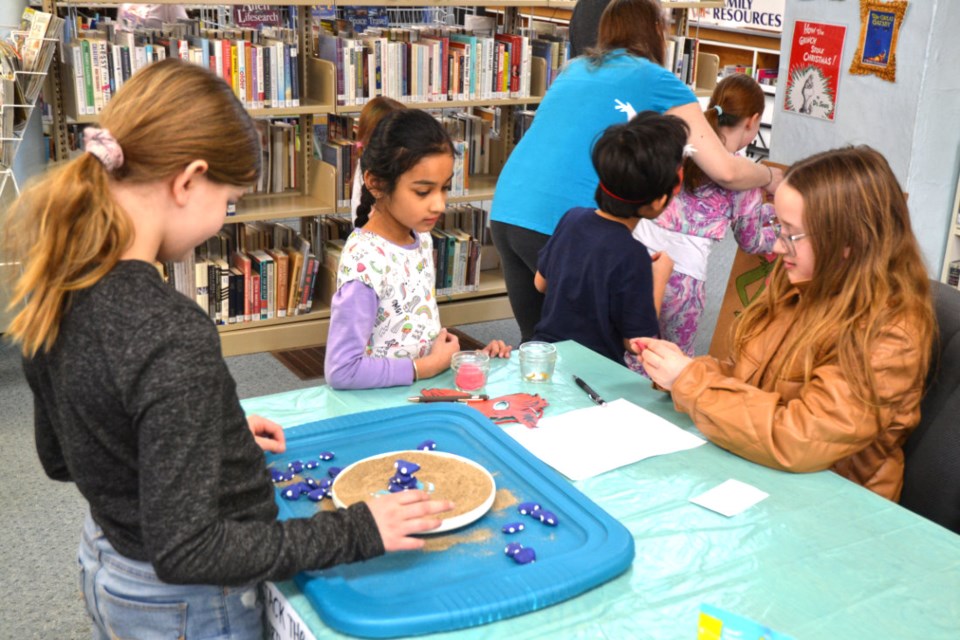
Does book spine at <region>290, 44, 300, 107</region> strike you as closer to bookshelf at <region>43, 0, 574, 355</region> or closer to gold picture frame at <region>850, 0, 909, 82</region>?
bookshelf at <region>43, 0, 574, 355</region>

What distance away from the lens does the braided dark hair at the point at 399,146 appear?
2.02 meters

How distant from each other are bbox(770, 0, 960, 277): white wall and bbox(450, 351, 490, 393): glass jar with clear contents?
2.47 m

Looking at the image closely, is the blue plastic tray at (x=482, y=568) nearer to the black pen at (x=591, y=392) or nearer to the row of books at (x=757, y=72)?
the black pen at (x=591, y=392)

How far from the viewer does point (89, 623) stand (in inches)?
92.8

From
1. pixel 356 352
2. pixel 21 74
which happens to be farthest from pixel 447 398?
pixel 21 74

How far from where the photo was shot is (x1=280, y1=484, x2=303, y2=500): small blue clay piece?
1418 millimetres

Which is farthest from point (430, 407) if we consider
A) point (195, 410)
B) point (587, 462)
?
point (195, 410)

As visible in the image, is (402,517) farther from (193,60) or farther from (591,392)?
(193,60)

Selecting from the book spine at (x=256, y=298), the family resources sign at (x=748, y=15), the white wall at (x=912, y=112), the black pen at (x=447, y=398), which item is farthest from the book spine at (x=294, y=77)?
the family resources sign at (x=748, y=15)

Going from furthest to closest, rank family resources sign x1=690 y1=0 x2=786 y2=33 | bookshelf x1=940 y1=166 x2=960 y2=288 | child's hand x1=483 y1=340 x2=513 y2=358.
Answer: family resources sign x1=690 y1=0 x2=786 y2=33
bookshelf x1=940 y1=166 x2=960 y2=288
child's hand x1=483 y1=340 x2=513 y2=358

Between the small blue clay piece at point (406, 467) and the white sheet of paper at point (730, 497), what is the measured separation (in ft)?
1.46

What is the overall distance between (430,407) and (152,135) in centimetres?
80

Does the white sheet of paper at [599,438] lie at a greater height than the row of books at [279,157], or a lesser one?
lesser

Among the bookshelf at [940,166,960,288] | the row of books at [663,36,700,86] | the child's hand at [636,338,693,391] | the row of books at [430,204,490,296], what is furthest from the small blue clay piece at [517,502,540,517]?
the row of books at [663,36,700,86]
